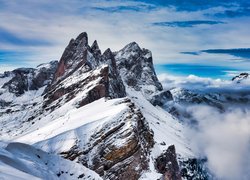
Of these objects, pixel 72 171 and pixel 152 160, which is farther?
pixel 152 160

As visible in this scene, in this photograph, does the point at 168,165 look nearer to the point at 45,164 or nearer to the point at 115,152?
the point at 115,152

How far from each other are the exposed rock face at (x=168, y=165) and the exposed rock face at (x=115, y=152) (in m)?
18.5

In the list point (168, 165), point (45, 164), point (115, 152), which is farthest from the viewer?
point (168, 165)

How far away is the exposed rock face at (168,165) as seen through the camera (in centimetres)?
11491

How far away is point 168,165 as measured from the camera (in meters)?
119

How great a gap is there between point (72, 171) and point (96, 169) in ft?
90.7

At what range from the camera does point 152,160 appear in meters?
104

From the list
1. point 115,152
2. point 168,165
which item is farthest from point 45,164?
point 168,165

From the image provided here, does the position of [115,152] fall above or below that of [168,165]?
above

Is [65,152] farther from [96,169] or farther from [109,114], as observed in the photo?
[109,114]

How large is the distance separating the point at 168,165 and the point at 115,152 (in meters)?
32.7


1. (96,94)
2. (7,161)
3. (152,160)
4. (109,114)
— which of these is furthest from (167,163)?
(7,161)

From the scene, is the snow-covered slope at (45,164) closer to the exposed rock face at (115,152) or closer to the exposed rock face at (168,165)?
the exposed rock face at (115,152)

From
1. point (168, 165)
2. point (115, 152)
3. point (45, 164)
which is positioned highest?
point (45, 164)
